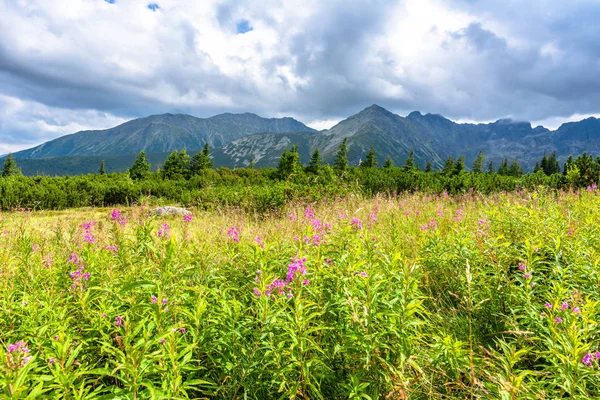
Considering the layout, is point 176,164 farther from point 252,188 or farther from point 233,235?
point 233,235

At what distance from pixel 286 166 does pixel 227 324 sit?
3221 centimetres

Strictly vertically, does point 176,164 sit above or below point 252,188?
above

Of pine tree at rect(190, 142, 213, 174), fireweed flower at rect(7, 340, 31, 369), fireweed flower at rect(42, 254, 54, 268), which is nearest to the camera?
fireweed flower at rect(7, 340, 31, 369)

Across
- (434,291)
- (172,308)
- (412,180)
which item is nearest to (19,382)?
(172,308)

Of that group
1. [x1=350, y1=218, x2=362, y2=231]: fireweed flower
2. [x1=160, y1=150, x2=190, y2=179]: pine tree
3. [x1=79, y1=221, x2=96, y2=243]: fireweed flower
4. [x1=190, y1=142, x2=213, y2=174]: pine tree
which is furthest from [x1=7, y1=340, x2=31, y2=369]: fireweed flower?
[x1=190, y1=142, x2=213, y2=174]: pine tree

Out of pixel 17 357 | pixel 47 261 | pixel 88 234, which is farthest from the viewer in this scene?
pixel 88 234

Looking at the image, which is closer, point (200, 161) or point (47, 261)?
point (47, 261)

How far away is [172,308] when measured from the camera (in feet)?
6.38

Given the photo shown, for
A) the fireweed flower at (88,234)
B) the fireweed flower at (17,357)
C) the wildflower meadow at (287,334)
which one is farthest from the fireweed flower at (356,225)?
the fireweed flower at (88,234)

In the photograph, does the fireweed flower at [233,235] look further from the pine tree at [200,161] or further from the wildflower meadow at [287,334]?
the pine tree at [200,161]

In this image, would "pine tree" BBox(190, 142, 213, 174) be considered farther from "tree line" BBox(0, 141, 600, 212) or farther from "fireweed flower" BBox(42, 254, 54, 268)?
"fireweed flower" BBox(42, 254, 54, 268)

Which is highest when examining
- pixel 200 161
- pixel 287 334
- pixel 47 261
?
pixel 200 161

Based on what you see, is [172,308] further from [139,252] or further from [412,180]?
[412,180]

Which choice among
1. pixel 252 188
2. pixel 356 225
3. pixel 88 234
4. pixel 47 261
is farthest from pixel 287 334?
pixel 252 188
